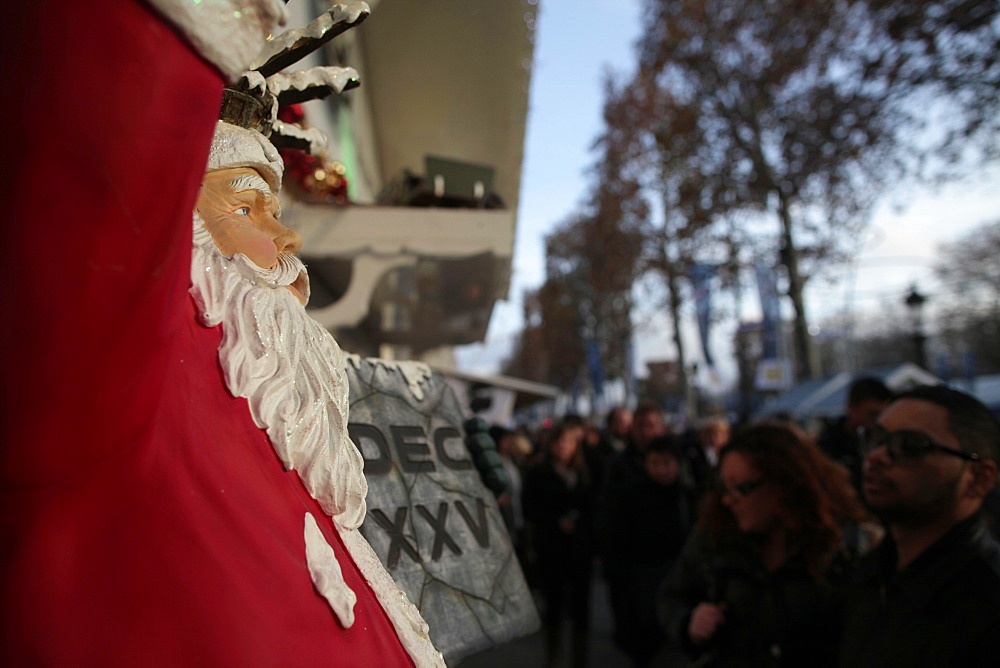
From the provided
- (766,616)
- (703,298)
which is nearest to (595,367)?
(703,298)

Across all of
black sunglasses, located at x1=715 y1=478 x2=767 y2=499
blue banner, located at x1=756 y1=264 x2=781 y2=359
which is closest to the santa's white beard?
black sunglasses, located at x1=715 y1=478 x2=767 y2=499

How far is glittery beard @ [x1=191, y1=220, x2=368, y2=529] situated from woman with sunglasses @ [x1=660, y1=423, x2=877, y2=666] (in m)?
1.90

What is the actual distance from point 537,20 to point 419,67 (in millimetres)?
2035

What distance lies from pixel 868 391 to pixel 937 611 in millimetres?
2945

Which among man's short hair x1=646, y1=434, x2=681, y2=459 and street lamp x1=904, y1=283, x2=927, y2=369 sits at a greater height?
street lamp x1=904, y1=283, x2=927, y2=369

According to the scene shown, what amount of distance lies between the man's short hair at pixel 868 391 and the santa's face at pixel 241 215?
430 cm

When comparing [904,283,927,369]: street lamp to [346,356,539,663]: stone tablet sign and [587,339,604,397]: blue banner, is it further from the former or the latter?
[587,339,604,397]: blue banner

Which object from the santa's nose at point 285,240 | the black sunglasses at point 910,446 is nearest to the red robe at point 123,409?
the santa's nose at point 285,240

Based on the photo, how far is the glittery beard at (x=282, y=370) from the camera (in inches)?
34.8

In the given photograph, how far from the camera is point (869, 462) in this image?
6.86 ft

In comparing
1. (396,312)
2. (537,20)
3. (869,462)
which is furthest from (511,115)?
(869,462)

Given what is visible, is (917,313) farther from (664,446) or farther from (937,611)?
(937,611)

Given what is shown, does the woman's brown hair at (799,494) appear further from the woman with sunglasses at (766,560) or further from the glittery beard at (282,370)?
the glittery beard at (282,370)

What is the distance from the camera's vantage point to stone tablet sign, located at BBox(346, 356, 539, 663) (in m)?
1.16
